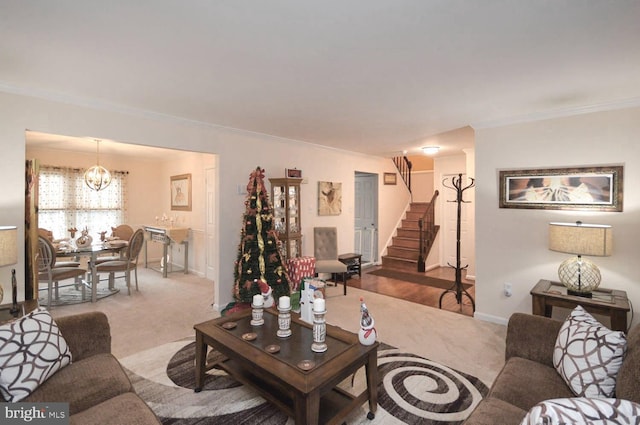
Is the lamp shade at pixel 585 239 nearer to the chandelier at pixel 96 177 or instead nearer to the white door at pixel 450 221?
the white door at pixel 450 221

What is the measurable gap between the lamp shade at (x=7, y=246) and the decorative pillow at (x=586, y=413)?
3099mm

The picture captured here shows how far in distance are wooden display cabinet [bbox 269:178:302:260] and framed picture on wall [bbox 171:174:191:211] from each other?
8.64ft

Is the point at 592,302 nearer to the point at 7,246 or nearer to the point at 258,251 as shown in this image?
the point at 258,251

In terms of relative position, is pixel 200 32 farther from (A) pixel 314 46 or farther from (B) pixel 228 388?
(B) pixel 228 388

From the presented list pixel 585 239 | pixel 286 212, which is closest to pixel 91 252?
pixel 286 212

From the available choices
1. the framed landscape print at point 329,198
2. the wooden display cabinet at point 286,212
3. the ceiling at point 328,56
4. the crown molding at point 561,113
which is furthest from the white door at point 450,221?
the wooden display cabinet at point 286,212

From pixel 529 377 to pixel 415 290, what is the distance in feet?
11.2

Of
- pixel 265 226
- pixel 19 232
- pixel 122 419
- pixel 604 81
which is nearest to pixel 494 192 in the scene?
pixel 604 81

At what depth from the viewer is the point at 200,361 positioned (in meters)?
2.38

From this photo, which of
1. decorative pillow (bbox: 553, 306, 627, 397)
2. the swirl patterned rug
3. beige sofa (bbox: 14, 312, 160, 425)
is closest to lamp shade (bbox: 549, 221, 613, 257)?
decorative pillow (bbox: 553, 306, 627, 397)

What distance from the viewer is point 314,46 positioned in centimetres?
204

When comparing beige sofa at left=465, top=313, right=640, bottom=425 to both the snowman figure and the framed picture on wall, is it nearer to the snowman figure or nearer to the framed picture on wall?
the snowman figure

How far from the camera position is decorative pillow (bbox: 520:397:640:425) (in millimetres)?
1020

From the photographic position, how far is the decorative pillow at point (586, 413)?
102 cm
